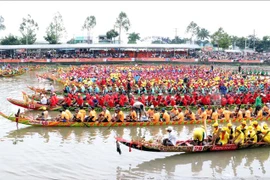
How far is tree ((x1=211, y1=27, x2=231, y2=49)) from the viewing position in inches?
2351

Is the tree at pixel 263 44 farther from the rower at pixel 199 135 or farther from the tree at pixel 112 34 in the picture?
the rower at pixel 199 135

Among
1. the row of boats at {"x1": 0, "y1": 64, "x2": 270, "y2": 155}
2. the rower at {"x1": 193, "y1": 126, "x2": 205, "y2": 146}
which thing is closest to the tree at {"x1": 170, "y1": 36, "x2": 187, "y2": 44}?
the row of boats at {"x1": 0, "y1": 64, "x2": 270, "y2": 155}

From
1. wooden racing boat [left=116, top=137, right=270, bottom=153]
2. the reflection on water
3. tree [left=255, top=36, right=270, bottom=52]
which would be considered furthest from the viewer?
tree [left=255, top=36, right=270, bottom=52]

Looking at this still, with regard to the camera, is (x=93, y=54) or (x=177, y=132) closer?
(x=177, y=132)

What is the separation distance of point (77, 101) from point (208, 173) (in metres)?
8.78

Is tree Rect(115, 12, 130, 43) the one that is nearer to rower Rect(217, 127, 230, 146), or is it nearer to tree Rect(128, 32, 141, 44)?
tree Rect(128, 32, 141, 44)

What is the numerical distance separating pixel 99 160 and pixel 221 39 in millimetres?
52926

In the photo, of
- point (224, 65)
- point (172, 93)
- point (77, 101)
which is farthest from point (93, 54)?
point (77, 101)

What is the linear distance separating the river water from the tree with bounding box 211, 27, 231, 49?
48.5 metres

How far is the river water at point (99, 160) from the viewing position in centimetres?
1009

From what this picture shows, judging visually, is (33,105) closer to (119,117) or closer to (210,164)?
(119,117)

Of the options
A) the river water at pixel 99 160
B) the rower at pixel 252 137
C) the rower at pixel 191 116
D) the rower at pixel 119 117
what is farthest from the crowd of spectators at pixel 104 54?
the rower at pixel 252 137

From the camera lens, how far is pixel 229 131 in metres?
11.6

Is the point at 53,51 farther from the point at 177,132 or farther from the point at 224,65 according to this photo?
the point at 177,132
